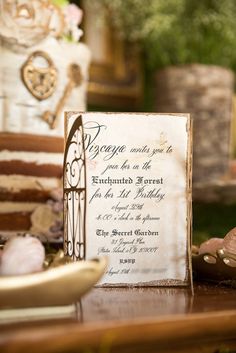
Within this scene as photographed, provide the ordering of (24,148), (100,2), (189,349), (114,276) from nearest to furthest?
1. (189,349)
2. (114,276)
3. (24,148)
4. (100,2)

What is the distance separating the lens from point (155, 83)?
5.49ft

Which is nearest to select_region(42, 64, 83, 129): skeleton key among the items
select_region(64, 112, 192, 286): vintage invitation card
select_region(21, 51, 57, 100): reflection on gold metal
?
select_region(21, 51, 57, 100): reflection on gold metal

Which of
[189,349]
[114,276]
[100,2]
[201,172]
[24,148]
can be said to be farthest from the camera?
[100,2]

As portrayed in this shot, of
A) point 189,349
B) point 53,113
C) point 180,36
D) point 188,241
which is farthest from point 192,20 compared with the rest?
point 189,349

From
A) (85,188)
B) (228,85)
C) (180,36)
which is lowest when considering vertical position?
(85,188)

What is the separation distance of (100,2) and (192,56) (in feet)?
0.88

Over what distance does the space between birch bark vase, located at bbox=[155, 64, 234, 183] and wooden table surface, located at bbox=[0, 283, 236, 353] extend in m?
0.85

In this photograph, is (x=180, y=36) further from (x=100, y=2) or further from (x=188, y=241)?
(x=188, y=241)

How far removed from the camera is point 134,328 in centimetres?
60

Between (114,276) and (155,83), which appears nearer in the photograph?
(114,276)

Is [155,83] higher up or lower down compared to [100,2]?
lower down

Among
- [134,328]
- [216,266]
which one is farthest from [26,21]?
[134,328]

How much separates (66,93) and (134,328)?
0.62 metres

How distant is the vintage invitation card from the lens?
850 mm
